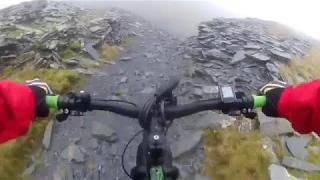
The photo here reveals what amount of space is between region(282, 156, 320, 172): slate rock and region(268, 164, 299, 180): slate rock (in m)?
0.24

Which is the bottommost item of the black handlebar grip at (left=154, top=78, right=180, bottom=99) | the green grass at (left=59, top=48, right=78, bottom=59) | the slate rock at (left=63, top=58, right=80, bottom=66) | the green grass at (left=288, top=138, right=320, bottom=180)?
the green grass at (left=59, top=48, right=78, bottom=59)

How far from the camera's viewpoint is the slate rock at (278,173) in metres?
7.32

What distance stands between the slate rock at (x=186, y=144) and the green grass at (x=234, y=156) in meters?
0.23

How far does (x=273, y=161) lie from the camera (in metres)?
7.76

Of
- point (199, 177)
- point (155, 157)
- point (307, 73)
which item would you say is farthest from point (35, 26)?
point (155, 157)

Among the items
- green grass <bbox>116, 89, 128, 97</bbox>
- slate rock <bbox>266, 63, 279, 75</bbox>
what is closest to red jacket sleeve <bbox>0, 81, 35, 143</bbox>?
green grass <bbox>116, 89, 128, 97</bbox>

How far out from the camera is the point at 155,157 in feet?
10.4

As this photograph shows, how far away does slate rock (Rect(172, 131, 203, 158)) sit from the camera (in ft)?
27.3

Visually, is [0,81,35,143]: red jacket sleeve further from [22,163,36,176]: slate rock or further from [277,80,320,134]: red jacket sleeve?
[22,163,36,176]: slate rock

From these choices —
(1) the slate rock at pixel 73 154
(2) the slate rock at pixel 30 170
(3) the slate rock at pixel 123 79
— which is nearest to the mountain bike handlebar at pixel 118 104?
(1) the slate rock at pixel 73 154

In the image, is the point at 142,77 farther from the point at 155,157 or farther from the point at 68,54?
the point at 155,157

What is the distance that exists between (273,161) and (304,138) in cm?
132

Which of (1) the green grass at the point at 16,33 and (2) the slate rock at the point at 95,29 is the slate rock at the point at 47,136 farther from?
(1) the green grass at the point at 16,33

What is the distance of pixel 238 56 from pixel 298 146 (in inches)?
228
